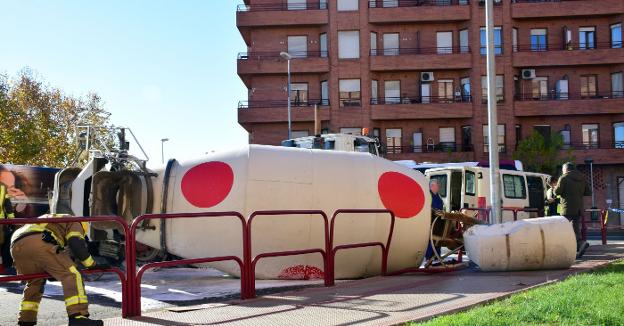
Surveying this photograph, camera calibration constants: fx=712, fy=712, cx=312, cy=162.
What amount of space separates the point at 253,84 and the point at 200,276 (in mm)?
35459

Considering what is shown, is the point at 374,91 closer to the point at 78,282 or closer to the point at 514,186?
the point at 514,186

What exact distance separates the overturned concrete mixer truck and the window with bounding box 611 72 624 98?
3881cm

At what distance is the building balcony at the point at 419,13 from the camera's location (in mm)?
45469

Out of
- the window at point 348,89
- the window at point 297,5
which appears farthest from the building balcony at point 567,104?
the window at point 297,5

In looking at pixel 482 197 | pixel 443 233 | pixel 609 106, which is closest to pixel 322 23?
pixel 609 106

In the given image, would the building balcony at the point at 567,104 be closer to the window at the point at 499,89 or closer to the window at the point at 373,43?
the window at the point at 499,89

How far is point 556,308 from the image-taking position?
6.84 meters

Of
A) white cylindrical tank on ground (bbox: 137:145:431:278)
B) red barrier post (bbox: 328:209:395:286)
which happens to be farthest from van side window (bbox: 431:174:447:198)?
red barrier post (bbox: 328:209:395:286)

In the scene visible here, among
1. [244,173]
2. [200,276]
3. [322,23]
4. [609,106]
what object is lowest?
[200,276]

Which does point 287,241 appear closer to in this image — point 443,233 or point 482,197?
point 443,233

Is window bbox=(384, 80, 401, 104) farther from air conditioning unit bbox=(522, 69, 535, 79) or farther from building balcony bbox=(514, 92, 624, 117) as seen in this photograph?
air conditioning unit bbox=(522, 69, 535, 79)

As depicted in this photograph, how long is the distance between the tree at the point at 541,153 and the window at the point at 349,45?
1200 centimetres

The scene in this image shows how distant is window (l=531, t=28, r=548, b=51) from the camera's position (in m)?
46.4

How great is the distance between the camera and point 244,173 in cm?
1040
